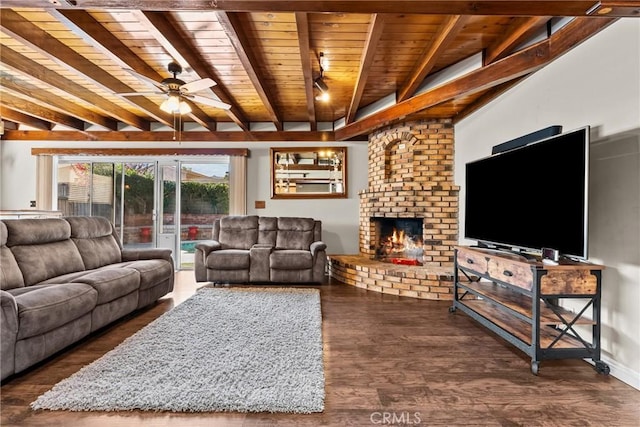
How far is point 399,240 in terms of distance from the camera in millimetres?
4629

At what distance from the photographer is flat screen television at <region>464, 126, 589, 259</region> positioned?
6.18 ft

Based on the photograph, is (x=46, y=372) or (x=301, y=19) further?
(x=301, y=19)

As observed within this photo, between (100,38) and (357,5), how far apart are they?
7.38ft

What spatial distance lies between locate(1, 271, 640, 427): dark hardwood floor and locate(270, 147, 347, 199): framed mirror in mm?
2826

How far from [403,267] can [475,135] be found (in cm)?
190

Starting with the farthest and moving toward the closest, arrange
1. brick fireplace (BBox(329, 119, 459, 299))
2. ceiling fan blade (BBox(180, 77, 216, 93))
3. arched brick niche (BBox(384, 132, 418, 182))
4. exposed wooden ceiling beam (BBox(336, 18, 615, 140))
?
arched brick niche (BBox(384, 132, 418, 182)), brick fireplace (BBox(329, 119, 459, 299)), ceiling fan blade (BBox(180, 77, 216, 93)), exposed wooden ceiling beam (BBox(336, 18, 615, 140))

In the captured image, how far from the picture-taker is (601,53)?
200 centimetres

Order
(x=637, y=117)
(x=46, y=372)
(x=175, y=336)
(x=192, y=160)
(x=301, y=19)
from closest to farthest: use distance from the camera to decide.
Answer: (x=637, y=117) < (x=46, y=372) < (x=301, y=19) < (x=175, y=336) < (x=192, y=160)

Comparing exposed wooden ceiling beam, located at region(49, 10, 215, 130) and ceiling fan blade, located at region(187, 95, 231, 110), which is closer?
exposed wooden ceiling beam, located at region(49, 10, 215, 130)

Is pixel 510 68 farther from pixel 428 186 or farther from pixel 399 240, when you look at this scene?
pixel 399 240

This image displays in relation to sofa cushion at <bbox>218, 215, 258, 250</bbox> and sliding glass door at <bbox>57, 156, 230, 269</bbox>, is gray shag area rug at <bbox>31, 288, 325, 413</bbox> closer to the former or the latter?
sofa cushion at <bbox>218, 215, 258, 250</bbox>

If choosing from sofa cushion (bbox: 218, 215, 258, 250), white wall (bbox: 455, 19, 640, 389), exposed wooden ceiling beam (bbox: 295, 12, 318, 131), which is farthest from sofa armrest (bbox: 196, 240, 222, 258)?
white wall (bbox: 455, 19, 640, 389)

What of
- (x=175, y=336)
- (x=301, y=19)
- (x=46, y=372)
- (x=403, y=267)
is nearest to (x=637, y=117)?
(x=301, y=19)

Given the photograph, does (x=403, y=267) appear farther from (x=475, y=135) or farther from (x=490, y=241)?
(x=475, y=135)
